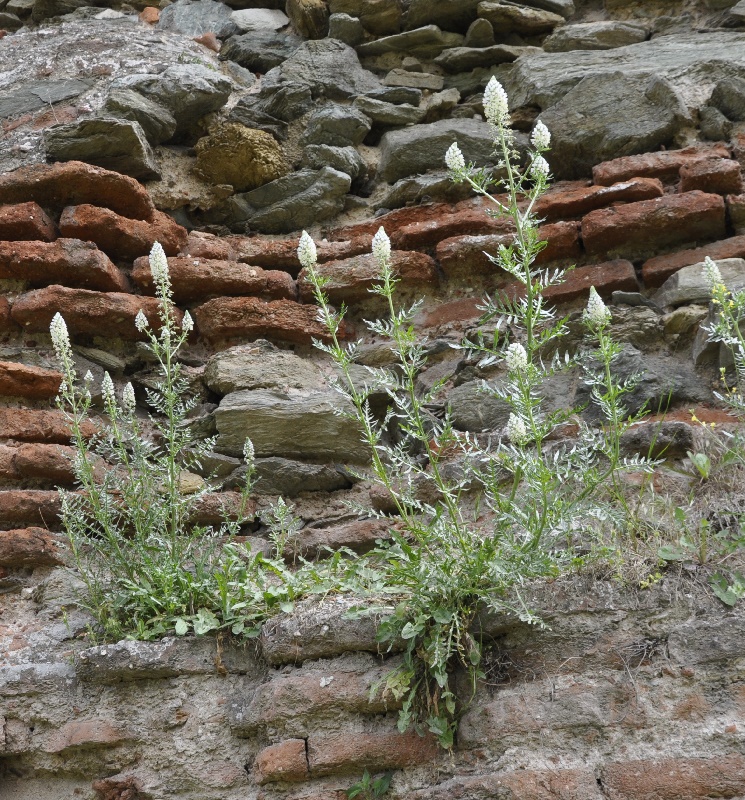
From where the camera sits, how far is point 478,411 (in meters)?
3.69

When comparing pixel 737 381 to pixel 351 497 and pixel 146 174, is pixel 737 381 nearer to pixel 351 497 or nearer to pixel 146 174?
pixel 351 497

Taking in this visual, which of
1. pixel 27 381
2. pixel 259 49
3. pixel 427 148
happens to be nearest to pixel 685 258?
pixel 427 148

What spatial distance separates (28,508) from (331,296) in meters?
1.77

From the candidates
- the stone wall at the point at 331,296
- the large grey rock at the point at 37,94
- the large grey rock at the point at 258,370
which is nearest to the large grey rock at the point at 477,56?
the stone wall at the point at 331,296

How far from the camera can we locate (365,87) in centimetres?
550

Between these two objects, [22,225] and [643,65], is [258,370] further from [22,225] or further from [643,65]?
[643,65]

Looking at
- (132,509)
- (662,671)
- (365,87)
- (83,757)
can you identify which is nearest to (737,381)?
(662,671)

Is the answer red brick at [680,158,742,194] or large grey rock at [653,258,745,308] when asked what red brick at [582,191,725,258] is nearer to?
red brick at [680,158,742,194]

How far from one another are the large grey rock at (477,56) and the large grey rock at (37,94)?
2.27 meters

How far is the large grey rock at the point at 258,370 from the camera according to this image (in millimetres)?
3840

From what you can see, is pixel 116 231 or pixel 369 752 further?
pixel 116 231

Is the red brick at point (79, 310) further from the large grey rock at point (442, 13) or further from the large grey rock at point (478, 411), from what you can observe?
the large grey rock at point (442, 13)

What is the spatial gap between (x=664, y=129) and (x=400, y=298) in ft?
5.53

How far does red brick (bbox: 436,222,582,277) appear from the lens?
4172mm
